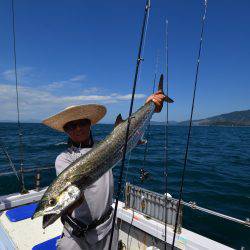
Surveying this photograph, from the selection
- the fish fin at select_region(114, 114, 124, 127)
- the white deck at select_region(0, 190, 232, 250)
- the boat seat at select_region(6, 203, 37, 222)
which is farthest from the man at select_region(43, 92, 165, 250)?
the boat seat at select_region(6, 203, 37, 222)

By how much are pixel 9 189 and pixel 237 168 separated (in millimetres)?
13552

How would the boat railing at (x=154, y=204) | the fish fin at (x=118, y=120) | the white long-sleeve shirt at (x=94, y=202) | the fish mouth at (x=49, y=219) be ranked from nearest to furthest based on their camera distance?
the fish mouth at (x=49, y=219) → the white long-sleeve shirt at (x=94, y=202) → the fish fin at (x=118, y=120) → the boat railing at (x=154, y=204)

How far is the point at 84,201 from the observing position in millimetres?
2760

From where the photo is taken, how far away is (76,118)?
297cm

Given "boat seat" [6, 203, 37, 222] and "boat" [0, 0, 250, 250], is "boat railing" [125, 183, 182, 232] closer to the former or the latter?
"boat" [0, 0, 250, 250]

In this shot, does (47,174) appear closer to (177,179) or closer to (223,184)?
(177,179)

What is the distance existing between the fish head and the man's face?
2.29 feet

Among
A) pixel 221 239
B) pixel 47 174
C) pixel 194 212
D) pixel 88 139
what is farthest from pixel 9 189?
pixel 88 139

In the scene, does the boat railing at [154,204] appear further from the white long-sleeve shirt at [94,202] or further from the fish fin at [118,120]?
the fish fin at [118,120]

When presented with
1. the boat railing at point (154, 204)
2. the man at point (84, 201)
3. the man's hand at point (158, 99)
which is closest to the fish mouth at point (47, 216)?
the man at point (84, 201)

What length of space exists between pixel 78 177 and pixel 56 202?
0.29 meters

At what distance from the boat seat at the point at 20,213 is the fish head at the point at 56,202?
12.7 feet

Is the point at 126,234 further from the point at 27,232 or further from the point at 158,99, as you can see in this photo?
the point at 158,99

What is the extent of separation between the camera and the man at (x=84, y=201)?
2793 millimetres
